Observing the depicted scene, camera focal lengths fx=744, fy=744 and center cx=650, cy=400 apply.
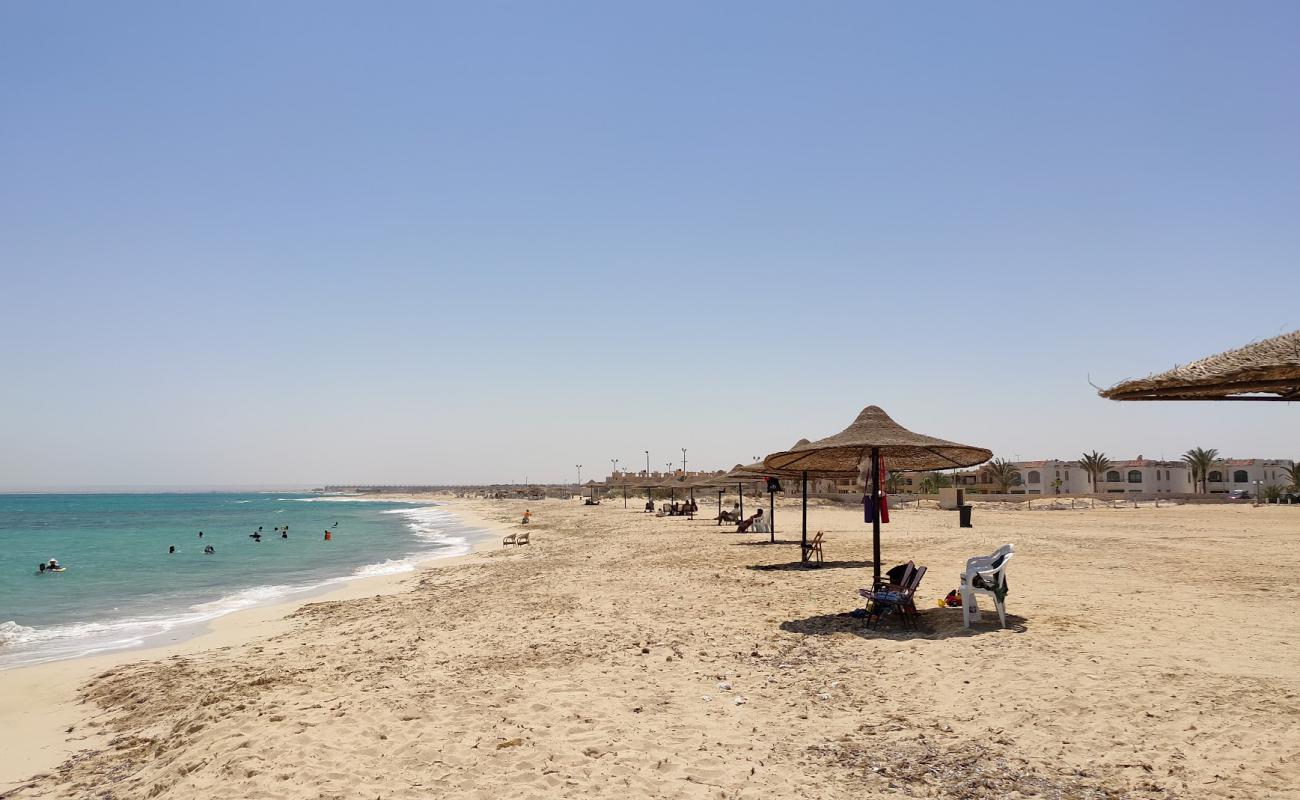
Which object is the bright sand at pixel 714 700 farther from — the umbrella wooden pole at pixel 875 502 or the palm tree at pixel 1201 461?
the palm tree at pixel 1201 461

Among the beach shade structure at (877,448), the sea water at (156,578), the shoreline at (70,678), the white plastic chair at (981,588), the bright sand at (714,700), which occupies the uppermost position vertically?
the beach shade structure at (877,448)

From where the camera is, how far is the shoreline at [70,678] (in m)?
6.83

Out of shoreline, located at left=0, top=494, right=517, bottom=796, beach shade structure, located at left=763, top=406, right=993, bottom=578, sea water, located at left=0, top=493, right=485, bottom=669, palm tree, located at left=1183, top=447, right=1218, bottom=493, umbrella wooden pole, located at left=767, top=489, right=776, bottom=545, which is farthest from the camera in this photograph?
palm tree, located at left=1183, top=447, right=1218, bottom=493

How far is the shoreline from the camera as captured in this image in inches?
269

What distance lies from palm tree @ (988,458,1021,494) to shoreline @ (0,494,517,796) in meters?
66.7

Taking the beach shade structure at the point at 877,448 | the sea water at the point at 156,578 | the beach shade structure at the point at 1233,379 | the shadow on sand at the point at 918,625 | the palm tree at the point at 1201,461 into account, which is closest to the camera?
the beach shade structure at the point at 1233,379

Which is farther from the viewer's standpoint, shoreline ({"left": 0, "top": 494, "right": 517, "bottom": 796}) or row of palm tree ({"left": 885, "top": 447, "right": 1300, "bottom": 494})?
row of palm tree ({"left": 885, "top": 447, "right": 1300, "bottom": 494})

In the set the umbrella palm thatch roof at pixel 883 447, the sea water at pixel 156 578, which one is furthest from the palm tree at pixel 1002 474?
the umbrella palm thatch roof at pixel 883 447

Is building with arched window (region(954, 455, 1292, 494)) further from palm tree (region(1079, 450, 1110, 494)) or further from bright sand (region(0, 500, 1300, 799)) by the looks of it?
bright sand (region(0, 500, 1300, 799))

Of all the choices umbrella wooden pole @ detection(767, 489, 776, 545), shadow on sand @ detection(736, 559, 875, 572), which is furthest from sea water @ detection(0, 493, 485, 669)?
umbrella wooden pole @ detection(767, 489, 776, 545)

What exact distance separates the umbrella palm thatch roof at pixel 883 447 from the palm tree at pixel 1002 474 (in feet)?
213

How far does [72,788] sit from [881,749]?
6.06m

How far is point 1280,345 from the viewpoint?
15.6ft

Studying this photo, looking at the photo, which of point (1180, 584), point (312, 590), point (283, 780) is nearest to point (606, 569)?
point (312, 590)
